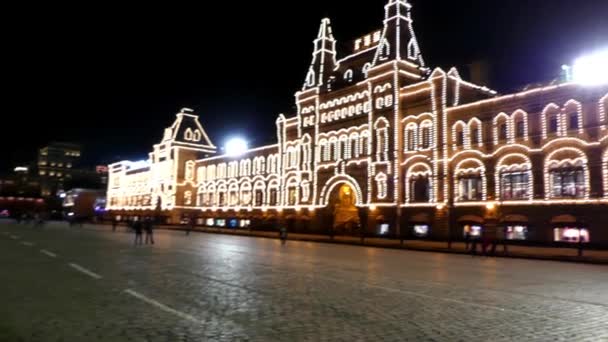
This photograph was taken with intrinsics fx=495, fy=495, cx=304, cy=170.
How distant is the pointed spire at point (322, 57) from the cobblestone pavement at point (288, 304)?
43845mm

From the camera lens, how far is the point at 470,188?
130 ft

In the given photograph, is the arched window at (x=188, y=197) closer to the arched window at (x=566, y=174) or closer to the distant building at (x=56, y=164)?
the arched window at (x=566, y=174)

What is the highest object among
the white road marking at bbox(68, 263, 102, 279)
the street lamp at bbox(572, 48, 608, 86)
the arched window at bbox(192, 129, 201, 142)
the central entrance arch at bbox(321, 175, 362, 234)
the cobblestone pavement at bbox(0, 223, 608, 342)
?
the arched window at bbox(192, 129, 201, 142)

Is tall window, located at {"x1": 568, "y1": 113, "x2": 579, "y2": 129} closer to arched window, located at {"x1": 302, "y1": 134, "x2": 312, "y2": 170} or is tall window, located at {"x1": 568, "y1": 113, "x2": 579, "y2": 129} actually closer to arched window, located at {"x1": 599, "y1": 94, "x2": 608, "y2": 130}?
arched window, located at {"x1": 599, "y1": 94, "x2": 608, "y2": 130}

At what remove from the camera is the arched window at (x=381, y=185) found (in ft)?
151

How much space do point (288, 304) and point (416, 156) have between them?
117ft

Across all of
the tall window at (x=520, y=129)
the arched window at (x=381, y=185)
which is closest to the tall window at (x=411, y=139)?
the arched window at (x=381, y=185)

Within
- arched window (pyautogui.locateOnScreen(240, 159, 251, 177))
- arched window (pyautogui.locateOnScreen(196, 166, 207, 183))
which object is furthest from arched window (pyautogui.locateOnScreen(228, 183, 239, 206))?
arched window (pyautogui.locateOnScreen(196, 166, 207, 183))

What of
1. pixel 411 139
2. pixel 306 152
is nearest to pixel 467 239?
pixel 411 139

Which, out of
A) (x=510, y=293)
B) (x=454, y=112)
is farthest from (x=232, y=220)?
(x=510, y=293)

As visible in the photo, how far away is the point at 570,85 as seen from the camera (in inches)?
1326

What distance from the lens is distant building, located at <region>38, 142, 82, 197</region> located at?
17168 cm

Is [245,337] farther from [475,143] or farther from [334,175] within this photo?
[334,175]

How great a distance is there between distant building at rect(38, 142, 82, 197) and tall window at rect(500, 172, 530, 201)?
6396 inches
